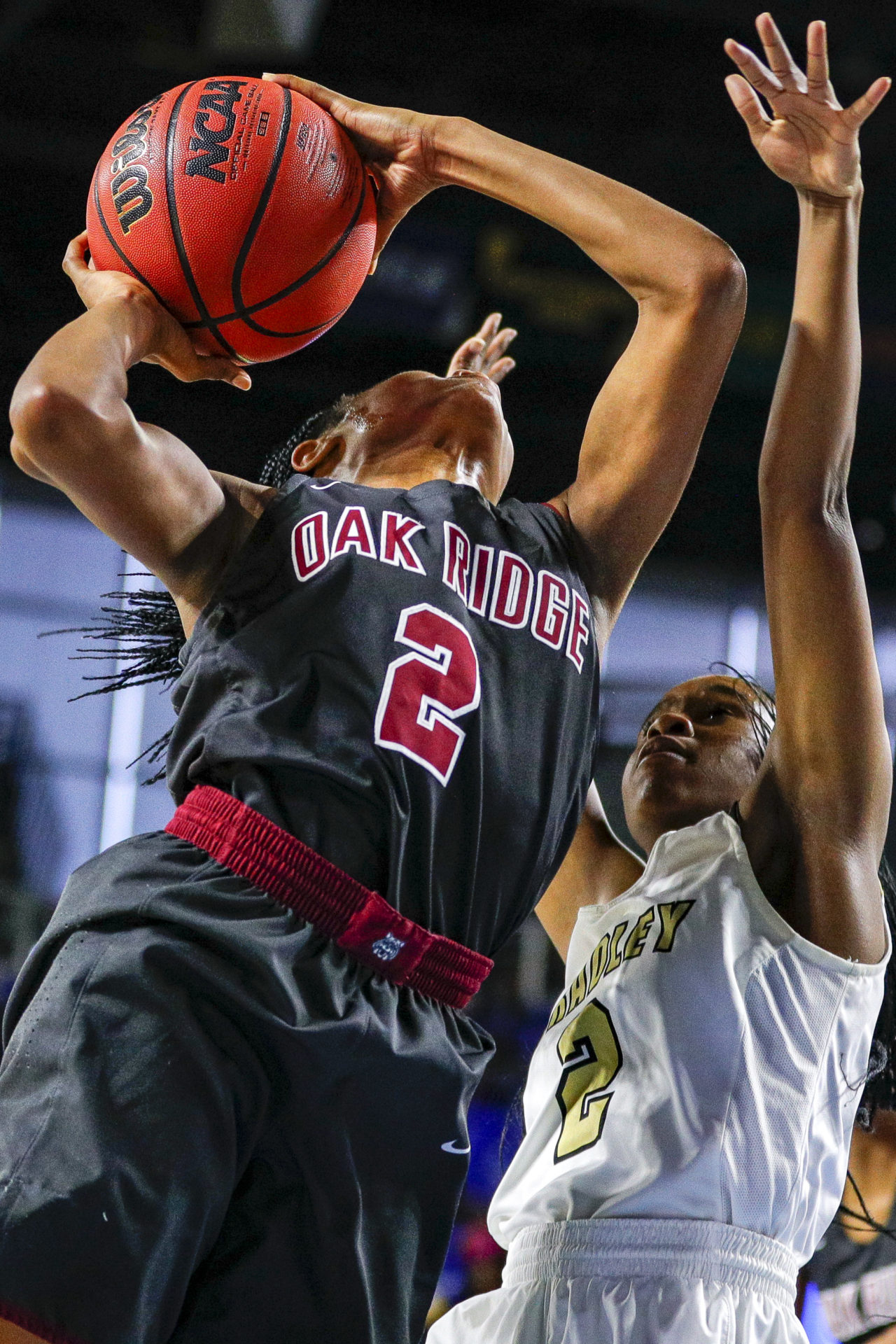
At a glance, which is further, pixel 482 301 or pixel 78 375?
pixel 482 301

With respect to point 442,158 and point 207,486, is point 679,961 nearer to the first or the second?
point 207,486

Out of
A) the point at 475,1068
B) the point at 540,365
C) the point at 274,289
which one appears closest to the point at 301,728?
the point at 475,1068

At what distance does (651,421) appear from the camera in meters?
1.70

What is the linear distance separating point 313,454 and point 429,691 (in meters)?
0.60

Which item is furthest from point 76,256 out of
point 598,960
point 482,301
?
point 482,301

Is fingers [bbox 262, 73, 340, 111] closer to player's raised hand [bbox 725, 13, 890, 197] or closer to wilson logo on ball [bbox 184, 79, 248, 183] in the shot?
wilson logo on ball [bbox 184, 79, 248, 183]

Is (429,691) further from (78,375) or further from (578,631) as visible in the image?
(78,375)

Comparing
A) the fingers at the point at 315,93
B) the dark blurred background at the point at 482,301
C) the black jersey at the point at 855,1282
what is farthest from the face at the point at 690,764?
the dark blurred background at the point at 482,301

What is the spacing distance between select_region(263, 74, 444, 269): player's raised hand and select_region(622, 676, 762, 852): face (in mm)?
883

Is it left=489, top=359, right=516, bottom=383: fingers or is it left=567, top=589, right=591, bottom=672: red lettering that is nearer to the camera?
left=567, top=589, right=591, bottom=672: red lettering

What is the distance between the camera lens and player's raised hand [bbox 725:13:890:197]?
195cm

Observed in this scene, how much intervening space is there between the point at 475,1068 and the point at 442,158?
1109 millimetres

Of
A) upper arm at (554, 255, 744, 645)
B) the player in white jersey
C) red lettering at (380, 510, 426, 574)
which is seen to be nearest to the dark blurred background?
the player in white jersey

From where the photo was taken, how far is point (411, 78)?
473cm
